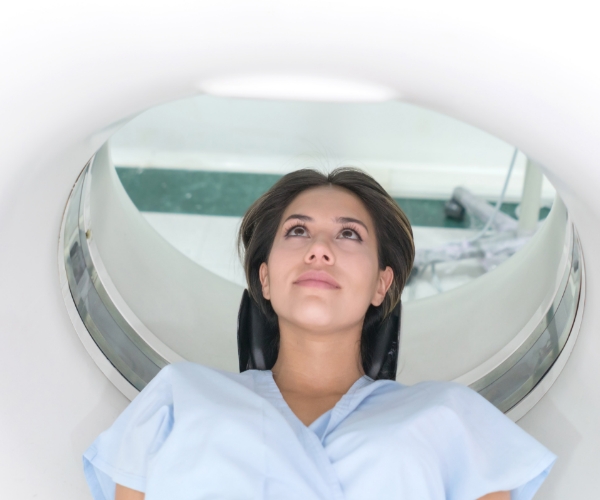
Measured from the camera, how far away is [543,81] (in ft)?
2.68

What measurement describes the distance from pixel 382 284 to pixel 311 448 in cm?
37

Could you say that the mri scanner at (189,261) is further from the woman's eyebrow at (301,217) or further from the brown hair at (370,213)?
the woman's eyebrow at (301,217)

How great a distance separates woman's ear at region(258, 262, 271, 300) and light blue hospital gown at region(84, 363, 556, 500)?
226 millimetres

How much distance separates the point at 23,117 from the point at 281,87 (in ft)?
1.04

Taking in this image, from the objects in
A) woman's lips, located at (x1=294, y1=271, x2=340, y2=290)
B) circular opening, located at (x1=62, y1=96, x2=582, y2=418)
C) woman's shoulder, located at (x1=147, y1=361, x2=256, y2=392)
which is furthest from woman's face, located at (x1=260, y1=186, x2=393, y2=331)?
circular opening, located at (x1=62, y1=96, x2=582, y2=418)

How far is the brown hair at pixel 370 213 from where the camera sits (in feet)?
4.56

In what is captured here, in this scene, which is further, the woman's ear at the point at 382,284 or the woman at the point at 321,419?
the woman's ear at the point at 382,284

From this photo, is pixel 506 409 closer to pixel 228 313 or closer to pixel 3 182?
pixel 228 313

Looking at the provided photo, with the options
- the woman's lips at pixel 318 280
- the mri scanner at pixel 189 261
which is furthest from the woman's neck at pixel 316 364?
the mri scanner at pixel 189 261

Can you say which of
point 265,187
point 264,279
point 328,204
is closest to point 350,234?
point 328,204

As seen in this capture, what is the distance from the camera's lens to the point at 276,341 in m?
1.45

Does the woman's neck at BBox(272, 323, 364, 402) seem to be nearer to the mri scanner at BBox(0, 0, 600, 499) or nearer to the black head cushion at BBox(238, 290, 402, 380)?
the black head cushion at BBox(238, 290, 402, 380)

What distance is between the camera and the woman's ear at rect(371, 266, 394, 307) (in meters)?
1.37

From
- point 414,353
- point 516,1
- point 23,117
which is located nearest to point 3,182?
point 23,117
